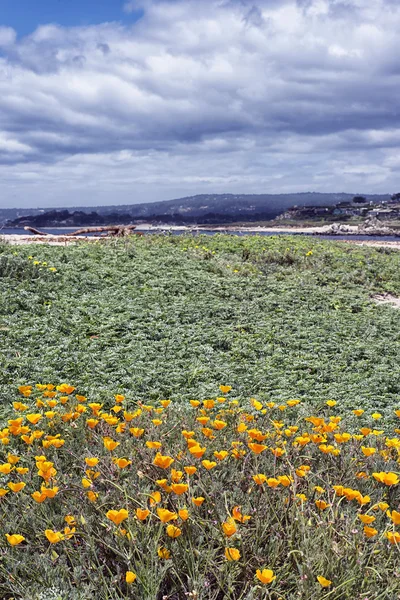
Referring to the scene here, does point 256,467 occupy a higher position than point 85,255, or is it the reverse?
point 85,255

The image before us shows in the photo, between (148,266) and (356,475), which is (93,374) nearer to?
(356,475)

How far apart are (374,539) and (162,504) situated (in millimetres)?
1008

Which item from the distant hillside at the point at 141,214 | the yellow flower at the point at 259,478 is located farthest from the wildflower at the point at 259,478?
the distant hillside at the point at 141,214

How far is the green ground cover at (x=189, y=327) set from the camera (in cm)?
550

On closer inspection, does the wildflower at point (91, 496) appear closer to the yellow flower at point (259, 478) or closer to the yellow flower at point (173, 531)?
the yellow flower at point (173, 531)

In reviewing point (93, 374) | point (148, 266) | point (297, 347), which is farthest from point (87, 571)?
point (148, 266)

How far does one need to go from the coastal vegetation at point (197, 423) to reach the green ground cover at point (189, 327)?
31mm

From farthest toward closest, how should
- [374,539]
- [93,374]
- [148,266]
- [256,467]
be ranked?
1. [148,266]
2. [93,374]
3. [256,467]
4. [374,539]

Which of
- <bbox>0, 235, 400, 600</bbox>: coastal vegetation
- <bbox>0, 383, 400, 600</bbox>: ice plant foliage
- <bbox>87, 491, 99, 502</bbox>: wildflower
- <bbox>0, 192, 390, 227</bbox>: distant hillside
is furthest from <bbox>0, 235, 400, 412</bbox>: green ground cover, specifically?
<bbox>0, 192, 390, 227</bbox>: distant hillside

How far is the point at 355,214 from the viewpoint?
57812mm

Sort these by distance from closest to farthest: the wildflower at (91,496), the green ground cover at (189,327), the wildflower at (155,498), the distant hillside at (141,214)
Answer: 1. the wildflower at (155,498)
2. the wildflower at (91,496)
3. the green ground cover at (189,327)
4. the distant hillside at (141,214)

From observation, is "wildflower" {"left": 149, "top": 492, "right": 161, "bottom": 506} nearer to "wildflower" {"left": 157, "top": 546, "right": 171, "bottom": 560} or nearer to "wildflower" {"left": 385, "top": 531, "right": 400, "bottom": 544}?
"wildflower" {"left": 157, "top": 546, "right": 171, "bottom": 560}

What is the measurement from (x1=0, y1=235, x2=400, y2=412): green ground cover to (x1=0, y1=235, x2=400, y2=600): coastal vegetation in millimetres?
31

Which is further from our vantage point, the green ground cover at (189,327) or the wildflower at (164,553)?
the green ground cover at (189,327)
